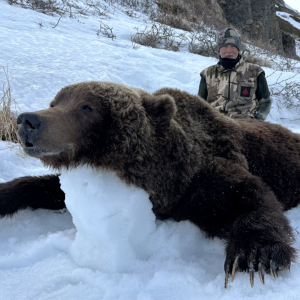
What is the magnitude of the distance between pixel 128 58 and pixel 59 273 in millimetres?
5384

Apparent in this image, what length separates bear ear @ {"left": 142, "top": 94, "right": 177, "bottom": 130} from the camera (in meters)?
1.94

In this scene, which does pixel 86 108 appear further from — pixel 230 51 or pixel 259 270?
pixel 230 51

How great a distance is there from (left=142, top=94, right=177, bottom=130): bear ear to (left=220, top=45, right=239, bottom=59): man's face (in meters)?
2.68

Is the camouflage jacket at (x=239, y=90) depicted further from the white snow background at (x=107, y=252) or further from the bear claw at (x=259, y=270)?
the bear claw at (x=259, y=270)

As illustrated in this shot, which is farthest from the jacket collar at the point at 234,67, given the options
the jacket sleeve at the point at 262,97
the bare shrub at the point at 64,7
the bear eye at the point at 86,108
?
the bare shrub at the point at 64,7

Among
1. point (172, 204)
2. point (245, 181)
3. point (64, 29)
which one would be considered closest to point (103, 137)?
point (172, 204)

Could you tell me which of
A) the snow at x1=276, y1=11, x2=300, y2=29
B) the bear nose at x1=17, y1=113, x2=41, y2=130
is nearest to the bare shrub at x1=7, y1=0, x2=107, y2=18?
the bear nose at x1=17, y1=113, x2=41, y2=130

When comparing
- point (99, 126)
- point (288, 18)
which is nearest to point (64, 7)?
point (99, 126)

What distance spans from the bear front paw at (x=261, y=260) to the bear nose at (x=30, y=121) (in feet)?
4.38

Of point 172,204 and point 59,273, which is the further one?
point 172,204

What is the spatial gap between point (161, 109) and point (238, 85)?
2.65 metres

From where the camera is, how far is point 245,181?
6.35 ft

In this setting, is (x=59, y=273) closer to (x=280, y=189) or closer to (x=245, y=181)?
(x=245, y=181)

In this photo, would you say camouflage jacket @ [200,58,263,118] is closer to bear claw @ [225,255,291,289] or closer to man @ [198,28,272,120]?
man @ [198,28,272,120]
